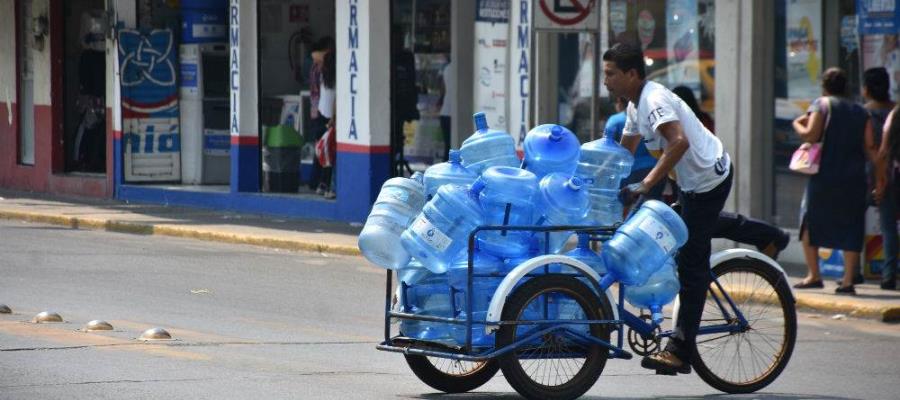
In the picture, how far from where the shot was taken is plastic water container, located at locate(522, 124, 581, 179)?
8422 millimetres

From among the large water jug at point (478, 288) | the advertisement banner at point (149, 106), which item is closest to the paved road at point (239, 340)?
the large water jug at point (478, 288)

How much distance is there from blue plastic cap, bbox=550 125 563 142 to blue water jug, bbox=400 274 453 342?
85 centimetres

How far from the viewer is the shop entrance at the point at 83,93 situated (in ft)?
81.8

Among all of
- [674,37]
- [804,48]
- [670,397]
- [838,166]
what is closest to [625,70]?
[670,397]

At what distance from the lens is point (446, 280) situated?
8.27 meters

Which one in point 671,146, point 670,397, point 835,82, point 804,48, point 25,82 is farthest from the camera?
point 25,82

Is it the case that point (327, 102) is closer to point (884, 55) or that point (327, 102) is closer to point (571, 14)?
point (571, 14)

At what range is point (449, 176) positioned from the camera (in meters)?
8.46

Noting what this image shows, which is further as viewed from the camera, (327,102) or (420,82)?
(420,82)

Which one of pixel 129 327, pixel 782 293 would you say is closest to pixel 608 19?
pixel 129 327

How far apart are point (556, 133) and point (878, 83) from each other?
5957mm

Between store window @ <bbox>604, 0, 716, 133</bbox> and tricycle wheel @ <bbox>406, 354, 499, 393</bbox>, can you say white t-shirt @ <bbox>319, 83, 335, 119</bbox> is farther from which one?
tricycle wheel @ <bbox>406, 354, 499, 393</bbox>

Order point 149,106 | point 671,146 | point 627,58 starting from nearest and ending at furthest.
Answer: point 671,146 → point 627,58 → point 149,106

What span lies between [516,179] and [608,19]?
9558 mm
